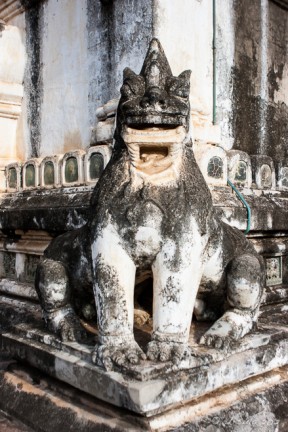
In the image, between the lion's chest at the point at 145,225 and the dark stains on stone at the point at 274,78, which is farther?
the dark stains on stone at the point at 274,78

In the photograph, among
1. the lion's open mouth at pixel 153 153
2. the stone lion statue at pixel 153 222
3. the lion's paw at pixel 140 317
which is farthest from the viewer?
the lion's paw at pixel 140 317

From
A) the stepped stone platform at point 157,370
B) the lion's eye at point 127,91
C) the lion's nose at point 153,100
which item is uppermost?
the lion's eye at point 127,91

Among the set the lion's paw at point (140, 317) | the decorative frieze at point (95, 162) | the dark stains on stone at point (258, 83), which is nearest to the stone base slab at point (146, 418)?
the lion's paw at point (140, 317)

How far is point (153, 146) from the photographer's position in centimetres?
267

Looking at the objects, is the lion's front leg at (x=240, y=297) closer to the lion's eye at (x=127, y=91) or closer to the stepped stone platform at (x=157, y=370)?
the stepped stone platform at (x=157, y=370)

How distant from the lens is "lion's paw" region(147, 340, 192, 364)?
250 centimetres

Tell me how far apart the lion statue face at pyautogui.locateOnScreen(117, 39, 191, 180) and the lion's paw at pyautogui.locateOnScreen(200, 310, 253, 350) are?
3.03 feet

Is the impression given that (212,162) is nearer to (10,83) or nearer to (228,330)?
(228,330)

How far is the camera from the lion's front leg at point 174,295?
261cm

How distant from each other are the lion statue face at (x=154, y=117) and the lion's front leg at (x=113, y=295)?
42 centimetres

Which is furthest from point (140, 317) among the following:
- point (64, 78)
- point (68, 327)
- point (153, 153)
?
point (64, 78)

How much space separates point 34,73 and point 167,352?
12.3 ft

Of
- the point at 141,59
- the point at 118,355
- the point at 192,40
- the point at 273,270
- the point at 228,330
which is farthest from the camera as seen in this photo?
the point at 273,270

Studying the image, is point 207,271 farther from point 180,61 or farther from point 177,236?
point 180,61
